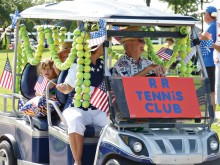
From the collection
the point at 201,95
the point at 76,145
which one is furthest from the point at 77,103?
the point at 201,95

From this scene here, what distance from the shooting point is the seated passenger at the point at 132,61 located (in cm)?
731

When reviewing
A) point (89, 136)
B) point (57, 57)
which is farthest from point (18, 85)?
point (89, 136)

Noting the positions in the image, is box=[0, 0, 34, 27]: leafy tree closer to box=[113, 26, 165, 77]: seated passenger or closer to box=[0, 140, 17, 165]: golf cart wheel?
box=[0, 140, 17, 165]: golf cart wheel

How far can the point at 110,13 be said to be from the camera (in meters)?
6.73

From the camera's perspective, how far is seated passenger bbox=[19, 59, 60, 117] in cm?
774

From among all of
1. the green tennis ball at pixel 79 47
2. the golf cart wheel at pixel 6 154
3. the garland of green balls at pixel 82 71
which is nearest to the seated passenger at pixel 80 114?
the garland of green balls at pixel 82 71

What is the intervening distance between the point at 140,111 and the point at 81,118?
0.56 meters

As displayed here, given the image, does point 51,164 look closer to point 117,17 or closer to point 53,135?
point 53,135

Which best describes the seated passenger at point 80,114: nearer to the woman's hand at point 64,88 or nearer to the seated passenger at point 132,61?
the woman's hand at point 64,88

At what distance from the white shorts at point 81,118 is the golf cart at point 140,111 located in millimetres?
75

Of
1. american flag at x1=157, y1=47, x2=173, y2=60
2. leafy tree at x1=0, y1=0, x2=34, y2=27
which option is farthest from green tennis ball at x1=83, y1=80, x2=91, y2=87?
leafy tree at x1=0, y1=0, x2=34, y2=27

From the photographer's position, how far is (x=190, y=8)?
55.8 meters

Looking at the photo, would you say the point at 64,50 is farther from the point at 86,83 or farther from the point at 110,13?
the point at 110,13

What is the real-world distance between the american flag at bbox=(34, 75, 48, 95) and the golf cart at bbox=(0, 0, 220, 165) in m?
0.29
